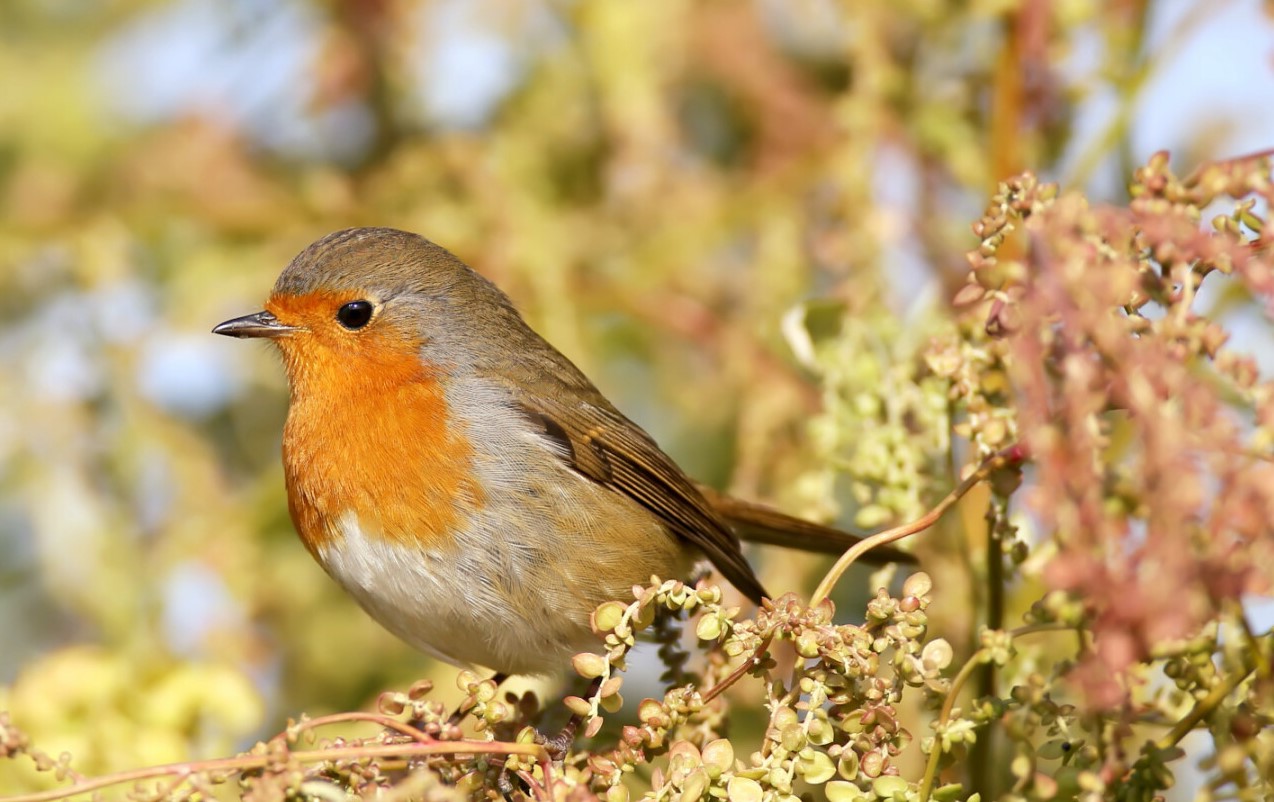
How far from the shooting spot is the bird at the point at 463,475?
295cm

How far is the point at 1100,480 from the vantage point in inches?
51.3

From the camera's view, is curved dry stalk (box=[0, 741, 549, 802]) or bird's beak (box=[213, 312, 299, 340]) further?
bird's beak (box=[213, 312, 299, 340])

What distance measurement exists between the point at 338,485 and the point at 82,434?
73 centimetres

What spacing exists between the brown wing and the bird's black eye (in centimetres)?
43

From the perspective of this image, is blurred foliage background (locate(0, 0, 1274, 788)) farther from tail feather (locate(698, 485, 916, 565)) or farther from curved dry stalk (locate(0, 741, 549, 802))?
curved dry stalk (locate(0, 741, 549, 802))

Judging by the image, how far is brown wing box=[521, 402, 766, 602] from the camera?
10.6 feet

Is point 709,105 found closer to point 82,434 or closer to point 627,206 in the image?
point 627,206

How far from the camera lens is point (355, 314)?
10.9ft

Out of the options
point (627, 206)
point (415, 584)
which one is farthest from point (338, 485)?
point (627, 206)

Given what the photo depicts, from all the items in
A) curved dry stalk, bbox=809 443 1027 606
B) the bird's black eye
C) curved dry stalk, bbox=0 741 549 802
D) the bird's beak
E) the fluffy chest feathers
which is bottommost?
curved dry stalk, bbox=0 741 549 802

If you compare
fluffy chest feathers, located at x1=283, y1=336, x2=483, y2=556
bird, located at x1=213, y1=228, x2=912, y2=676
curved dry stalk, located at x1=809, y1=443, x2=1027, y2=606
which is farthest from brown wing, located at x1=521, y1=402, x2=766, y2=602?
curved dry stalk, located at x1=809, y1=443, x2=1027, y2=606

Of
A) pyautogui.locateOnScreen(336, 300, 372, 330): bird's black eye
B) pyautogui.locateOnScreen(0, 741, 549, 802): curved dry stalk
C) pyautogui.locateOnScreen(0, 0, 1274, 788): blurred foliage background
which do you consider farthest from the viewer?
pyautogui.locateOnScreen(336, 300, 372, 330): bird's black eye

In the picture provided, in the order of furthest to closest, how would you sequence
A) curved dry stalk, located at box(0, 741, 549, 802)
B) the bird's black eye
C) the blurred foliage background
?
the bird's black eye
the blurred foliage background
curved dry stalk, located at box(0, 741, 549, 802)

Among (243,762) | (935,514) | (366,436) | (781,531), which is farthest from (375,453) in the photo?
(935,514)
